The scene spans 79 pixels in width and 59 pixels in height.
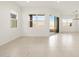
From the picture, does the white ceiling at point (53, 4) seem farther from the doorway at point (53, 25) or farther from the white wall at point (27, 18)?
the doorway at point (53, 25)

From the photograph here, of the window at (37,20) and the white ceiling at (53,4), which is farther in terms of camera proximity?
the window at (37,20)

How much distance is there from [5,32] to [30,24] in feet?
17.0

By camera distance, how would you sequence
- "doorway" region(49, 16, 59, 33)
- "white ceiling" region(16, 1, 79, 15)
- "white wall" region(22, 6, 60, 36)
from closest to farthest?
"white ceiling" region(16, 1, 79, 15)
"white wall" region(22, 6, 60, 36)
"doorway" region(49, 16, 59, 33)

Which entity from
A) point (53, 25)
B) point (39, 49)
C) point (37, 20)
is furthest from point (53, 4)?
point (53, 25)

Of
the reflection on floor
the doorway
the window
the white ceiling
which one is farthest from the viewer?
the doorway

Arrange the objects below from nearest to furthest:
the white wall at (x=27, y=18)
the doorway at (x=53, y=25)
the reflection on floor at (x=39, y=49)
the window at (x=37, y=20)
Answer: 1. the reflection on floor at (x=39, y=49)
2. the white wall at (x=27, y=18)
3. the window at (x=37, y=20)
4. the doorway at (x=53, y=25)

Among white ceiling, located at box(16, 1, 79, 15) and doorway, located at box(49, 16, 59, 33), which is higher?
white ceiling, located at box(16, 1, 79, 15)

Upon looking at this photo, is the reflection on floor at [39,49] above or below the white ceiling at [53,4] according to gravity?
below

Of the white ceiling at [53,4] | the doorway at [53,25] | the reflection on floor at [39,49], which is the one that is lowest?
the reflection on floor at [39,49]

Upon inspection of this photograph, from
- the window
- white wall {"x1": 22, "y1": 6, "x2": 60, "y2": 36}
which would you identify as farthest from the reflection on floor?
the window

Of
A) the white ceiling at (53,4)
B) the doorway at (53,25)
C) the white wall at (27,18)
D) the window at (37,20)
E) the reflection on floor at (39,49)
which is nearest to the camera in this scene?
the white ceiling at (53,4)

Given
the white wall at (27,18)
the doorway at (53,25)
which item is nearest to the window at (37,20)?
the white wall at (27,18)

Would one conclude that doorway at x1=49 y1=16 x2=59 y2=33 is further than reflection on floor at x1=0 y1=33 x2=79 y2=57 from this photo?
Yes

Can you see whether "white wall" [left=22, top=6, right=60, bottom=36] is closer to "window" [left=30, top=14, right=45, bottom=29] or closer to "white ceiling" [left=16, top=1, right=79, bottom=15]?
"window" [left=30, top=14, right=45, bottom=29]
